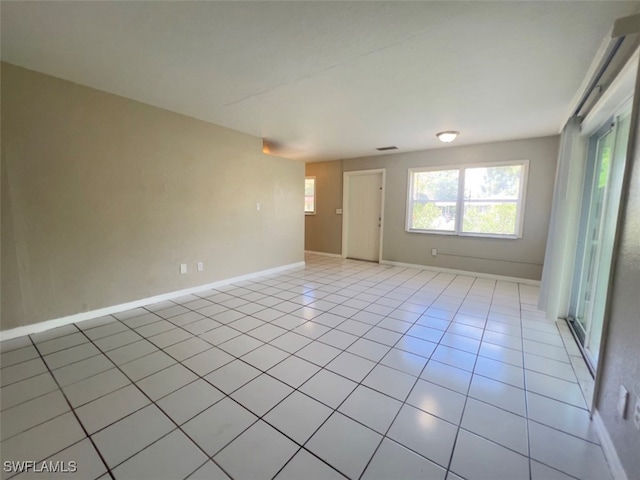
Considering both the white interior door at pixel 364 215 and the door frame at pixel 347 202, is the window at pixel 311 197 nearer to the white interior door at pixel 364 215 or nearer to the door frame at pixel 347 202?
the door frame at pixel 347 202

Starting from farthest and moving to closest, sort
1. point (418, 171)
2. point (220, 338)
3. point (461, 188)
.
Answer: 1. point (418, 171)
2. point (461, 188)
3. point (220, 338)

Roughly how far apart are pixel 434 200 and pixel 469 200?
0.63 metres

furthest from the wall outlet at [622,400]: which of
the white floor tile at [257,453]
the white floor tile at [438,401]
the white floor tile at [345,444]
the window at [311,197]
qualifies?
the window at [311,197]

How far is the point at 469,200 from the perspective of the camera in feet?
16.1

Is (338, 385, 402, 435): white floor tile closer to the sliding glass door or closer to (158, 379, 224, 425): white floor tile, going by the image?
(158, 379, 224, 425): white floor tile

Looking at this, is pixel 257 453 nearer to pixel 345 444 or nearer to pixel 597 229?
pixel 345 444

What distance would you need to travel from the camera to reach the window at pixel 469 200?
4.52m

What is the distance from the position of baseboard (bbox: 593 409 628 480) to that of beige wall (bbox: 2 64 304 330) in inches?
163

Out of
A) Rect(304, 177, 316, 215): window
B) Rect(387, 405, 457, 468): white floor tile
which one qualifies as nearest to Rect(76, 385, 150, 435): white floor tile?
Rect(387, 405, 457, 468): white floor tile

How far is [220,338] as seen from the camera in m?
2.53

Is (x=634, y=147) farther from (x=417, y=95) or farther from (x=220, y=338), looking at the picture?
(x=220, y=338)

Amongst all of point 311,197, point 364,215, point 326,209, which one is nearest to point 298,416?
point 364,215

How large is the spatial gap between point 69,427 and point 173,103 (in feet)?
10.4

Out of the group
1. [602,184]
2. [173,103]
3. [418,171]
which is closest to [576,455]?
[602,184]
